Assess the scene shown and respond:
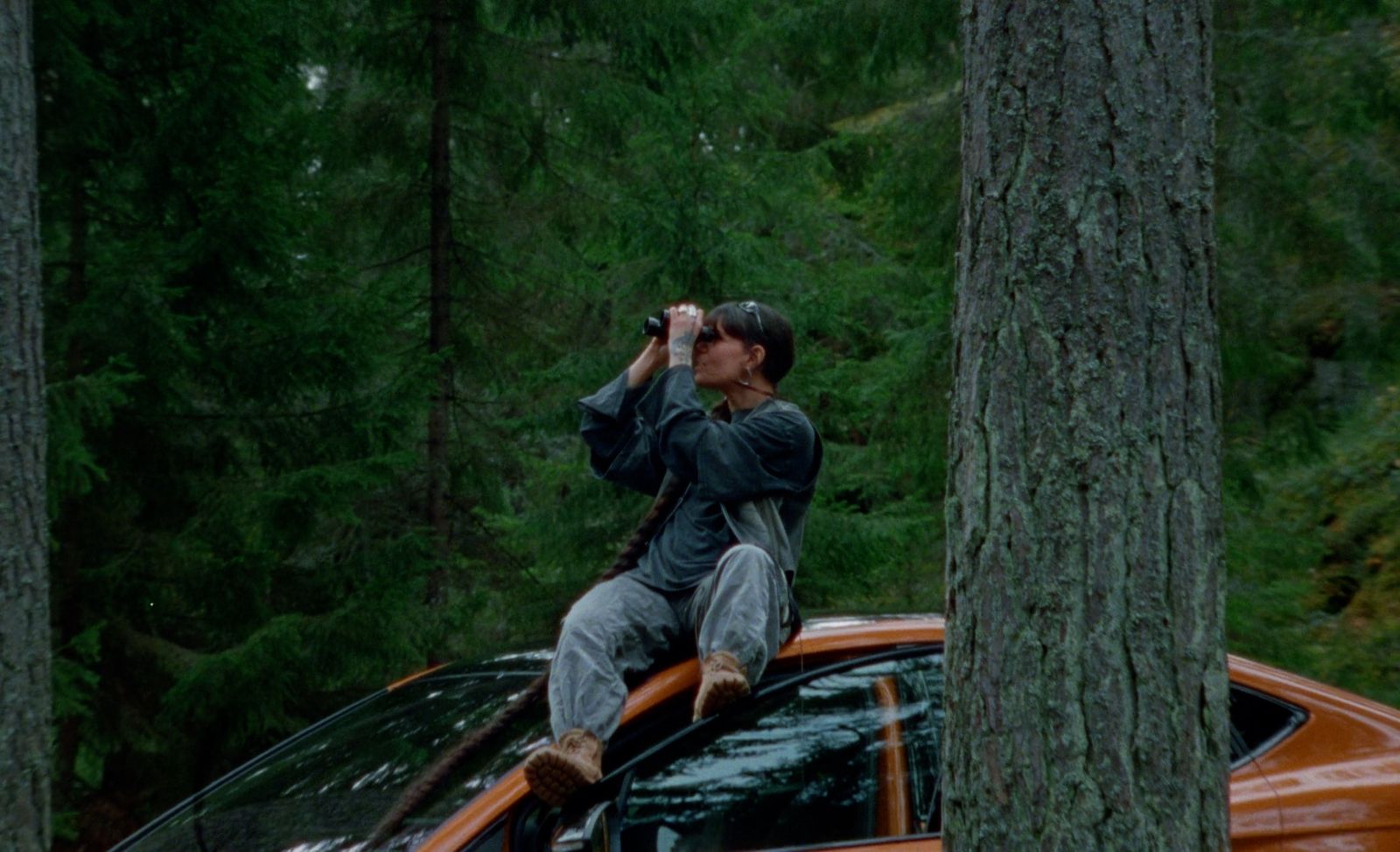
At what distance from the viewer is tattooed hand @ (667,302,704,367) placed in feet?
12.9

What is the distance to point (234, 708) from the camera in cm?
731

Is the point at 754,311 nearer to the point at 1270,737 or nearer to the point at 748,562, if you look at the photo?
the point at 748,562

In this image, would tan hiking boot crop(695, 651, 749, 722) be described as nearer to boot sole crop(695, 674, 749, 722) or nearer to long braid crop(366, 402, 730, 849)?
Answer: boot sole crop(695, 674, 749, 722)

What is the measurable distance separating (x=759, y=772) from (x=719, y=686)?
31 centimetres

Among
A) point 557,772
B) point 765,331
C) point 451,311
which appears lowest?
point 557,772

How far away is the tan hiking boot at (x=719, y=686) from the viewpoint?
308 centimetres

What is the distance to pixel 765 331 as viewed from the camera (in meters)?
4.14

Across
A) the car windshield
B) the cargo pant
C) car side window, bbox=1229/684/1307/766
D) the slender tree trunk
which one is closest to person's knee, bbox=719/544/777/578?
the cargo pant

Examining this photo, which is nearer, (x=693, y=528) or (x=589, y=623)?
(x=589, y=623)

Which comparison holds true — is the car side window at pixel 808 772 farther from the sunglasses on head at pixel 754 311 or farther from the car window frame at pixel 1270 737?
the sunglasses on head at pixel 754 311

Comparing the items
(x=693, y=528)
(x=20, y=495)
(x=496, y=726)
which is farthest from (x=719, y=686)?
(x=20, y=495)

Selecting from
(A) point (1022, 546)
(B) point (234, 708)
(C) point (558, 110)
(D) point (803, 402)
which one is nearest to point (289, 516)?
(B) point (234, 708)

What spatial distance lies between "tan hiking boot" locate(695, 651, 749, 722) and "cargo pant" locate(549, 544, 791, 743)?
5 centimetres

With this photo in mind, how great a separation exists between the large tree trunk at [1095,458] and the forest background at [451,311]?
14.9ft
